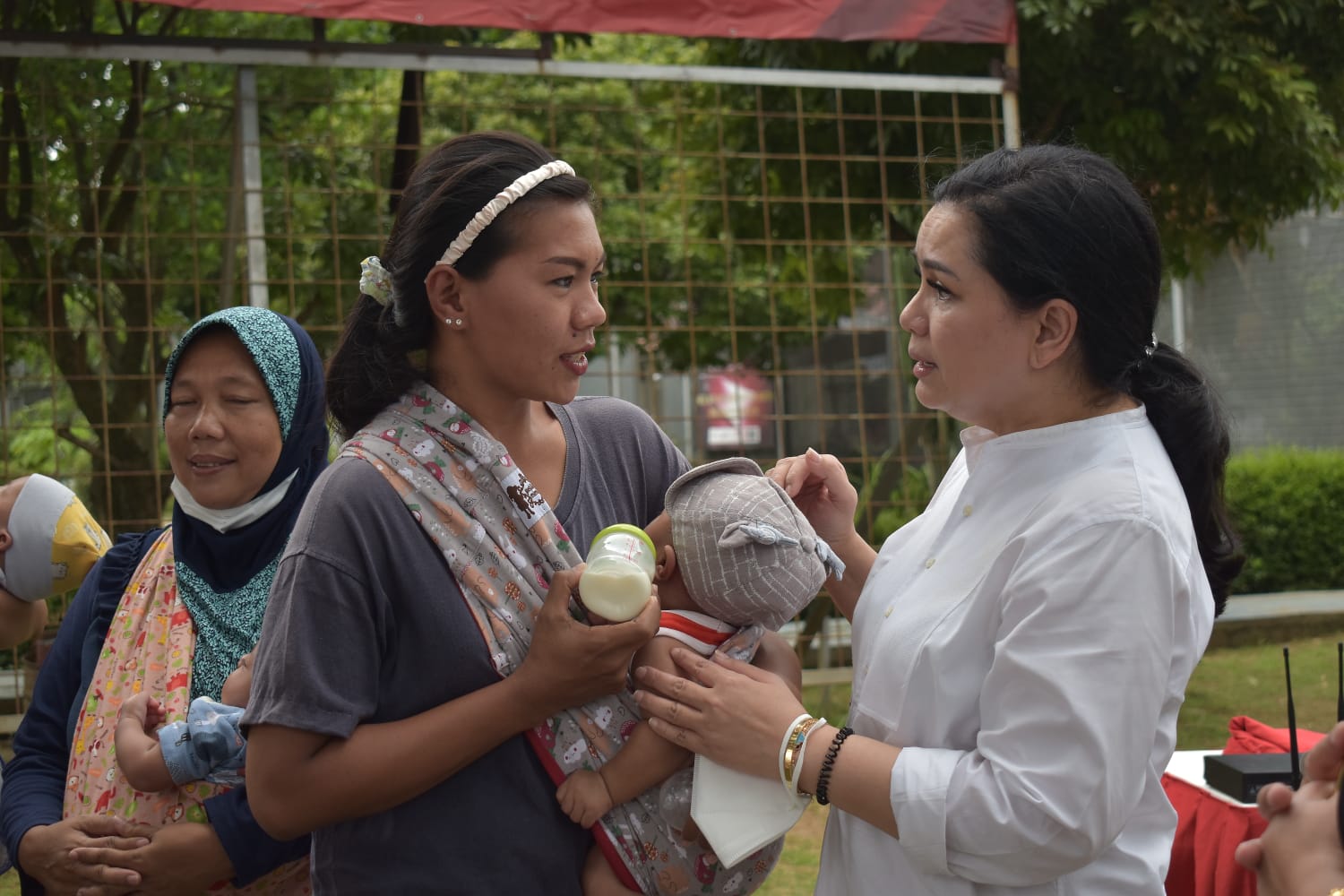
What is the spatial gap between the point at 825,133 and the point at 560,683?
22.0 ft

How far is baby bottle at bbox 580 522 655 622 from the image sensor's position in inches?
68.4

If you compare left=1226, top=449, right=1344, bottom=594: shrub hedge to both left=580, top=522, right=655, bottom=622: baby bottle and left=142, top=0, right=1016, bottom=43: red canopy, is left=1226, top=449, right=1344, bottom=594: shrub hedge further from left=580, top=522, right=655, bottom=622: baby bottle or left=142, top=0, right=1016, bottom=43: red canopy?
left=580, top=522, right=655, bottom=622: baby bottle

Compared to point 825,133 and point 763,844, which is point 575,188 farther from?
point 825,133

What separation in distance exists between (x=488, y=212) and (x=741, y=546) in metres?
0.64

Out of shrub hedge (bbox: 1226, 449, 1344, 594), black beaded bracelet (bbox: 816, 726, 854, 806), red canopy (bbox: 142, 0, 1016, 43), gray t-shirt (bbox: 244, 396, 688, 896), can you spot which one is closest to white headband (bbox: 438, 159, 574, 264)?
gray t-shirt (bbox: 244, 396, 688, 896)

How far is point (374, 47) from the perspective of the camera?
4738 mm

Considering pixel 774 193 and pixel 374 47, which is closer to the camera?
pixel 374 47

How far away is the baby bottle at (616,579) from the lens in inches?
68.4

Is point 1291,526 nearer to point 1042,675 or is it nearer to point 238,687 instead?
point 1042,675

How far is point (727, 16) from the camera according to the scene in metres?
5.15

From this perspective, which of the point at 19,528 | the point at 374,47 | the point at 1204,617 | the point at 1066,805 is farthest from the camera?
the point at 374,47

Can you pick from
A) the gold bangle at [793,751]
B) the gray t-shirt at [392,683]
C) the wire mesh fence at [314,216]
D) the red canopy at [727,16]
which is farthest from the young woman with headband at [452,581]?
the red canopy at [727,16]

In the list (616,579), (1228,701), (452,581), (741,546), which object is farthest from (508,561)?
(1228,701)

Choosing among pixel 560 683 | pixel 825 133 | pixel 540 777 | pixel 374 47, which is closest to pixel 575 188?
pixel 560 683
